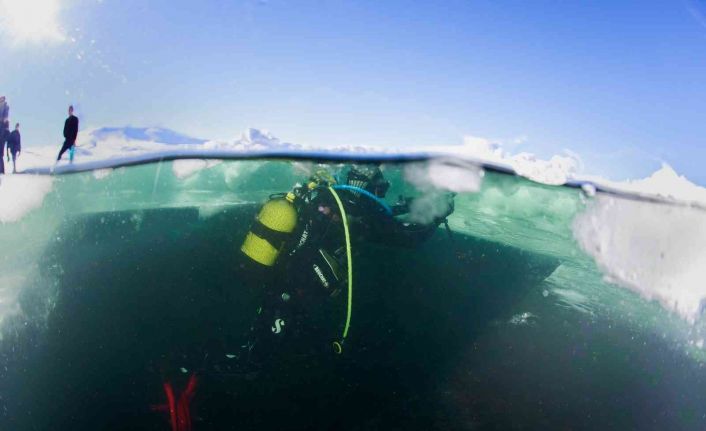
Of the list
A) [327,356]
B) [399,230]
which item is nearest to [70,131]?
[399,230]

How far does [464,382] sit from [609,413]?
441 centimetres

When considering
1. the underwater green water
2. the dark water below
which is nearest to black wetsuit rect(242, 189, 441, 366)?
the underwater green water

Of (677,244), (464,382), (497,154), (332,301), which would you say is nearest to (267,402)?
(332,301)

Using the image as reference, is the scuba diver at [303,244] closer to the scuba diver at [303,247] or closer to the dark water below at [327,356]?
the scuba diver at [303,247]

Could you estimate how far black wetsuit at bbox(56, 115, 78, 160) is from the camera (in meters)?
7.23

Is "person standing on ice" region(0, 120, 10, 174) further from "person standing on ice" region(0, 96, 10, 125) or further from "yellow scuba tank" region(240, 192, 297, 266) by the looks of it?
"yellow scuba tank" region(240, 192, 297, 266)

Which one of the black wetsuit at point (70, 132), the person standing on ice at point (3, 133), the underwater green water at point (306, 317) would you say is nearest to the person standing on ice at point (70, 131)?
the black wetsuit at point (70, 132)

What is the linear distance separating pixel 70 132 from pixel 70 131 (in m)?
0.06

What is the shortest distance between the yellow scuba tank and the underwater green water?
1.39m

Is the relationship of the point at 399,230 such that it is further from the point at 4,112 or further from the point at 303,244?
the point at 4,112

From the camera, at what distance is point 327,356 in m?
8.93

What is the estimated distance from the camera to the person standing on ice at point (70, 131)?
718cm

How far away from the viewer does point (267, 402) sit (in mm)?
7250

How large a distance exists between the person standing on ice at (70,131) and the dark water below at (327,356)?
5.01 metres
